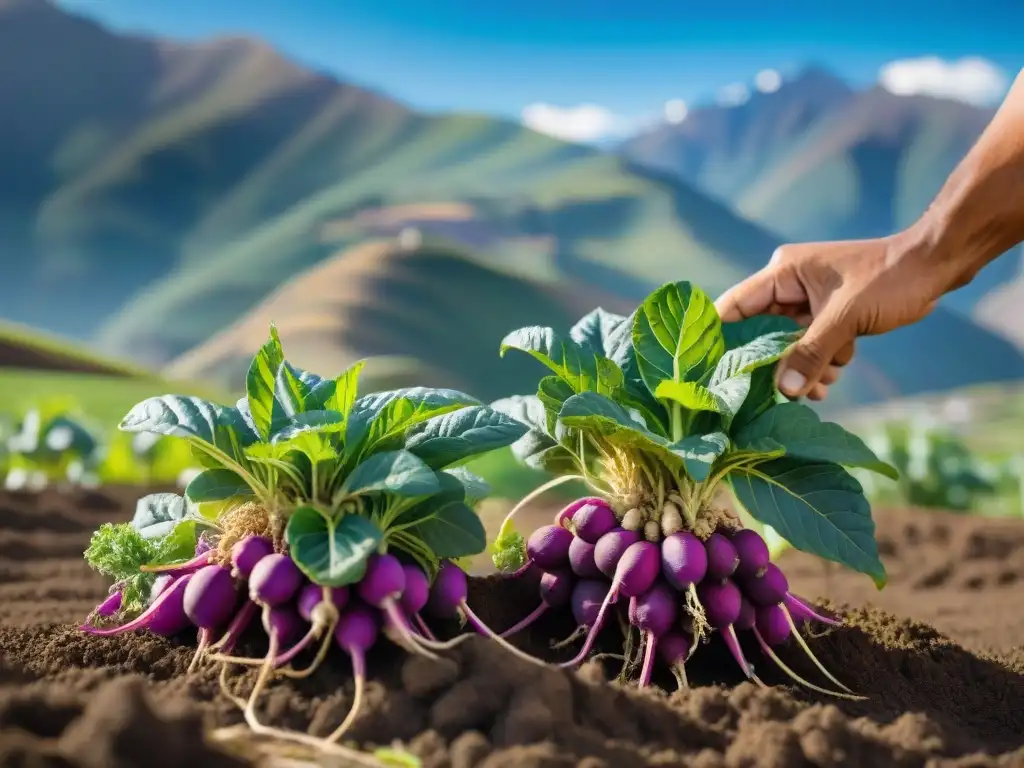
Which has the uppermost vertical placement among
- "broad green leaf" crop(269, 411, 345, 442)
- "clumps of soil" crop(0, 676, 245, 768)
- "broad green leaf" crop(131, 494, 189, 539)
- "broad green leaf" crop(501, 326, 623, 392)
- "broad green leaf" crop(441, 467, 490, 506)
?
"broad green leaf" crop(501, 326, 623, 392)

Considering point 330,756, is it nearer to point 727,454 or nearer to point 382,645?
point 382,645

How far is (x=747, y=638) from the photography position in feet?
6.66

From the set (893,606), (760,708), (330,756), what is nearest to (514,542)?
(760,708)

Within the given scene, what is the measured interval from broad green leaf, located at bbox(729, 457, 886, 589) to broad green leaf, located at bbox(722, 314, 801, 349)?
0.30 metres

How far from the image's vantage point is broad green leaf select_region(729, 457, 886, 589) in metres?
1.79

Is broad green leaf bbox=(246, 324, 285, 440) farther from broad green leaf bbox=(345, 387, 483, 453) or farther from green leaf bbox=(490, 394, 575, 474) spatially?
green leaf bbox=(490, 394, 575, 474)

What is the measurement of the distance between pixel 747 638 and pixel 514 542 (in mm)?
540

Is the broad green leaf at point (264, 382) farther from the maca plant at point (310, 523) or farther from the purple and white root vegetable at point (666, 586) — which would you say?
the purple and white root vegetable at point (666, 586)

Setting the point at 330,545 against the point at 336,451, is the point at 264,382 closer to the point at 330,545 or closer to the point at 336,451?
the point at 336,451

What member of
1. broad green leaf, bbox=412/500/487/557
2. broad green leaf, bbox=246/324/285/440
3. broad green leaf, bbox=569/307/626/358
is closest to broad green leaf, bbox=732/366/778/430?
broad green leaf, bbox=569/307/626/358

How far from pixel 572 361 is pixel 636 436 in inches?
9.3

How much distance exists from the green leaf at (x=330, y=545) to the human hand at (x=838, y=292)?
1.04 meters

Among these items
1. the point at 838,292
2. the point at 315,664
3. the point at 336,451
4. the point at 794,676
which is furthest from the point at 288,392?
the point at 838,292

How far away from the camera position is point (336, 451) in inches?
67.7
